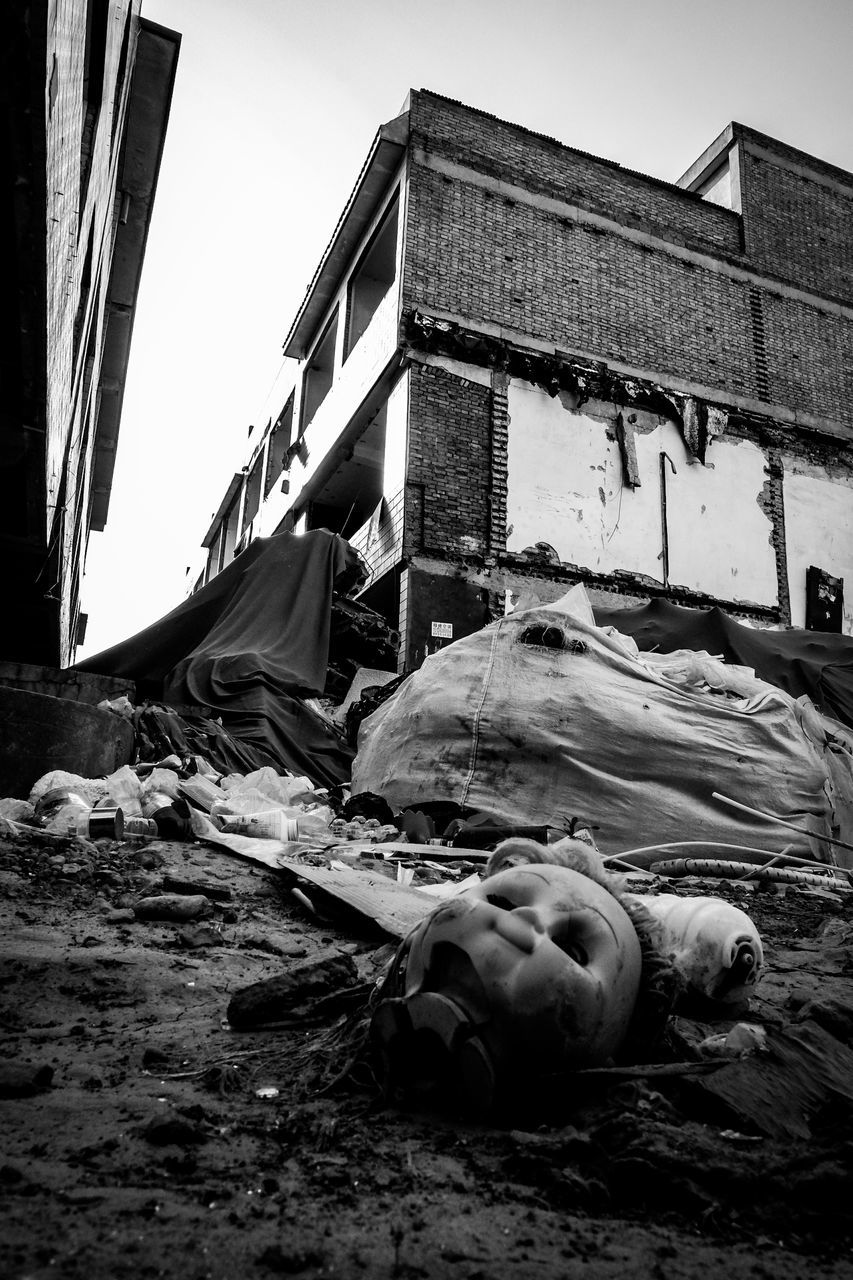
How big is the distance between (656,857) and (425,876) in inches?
69.2

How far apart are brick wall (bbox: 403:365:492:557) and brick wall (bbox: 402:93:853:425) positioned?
1152mm

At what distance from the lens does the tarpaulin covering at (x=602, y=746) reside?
4.91 metres

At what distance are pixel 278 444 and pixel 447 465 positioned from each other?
29.5 ft

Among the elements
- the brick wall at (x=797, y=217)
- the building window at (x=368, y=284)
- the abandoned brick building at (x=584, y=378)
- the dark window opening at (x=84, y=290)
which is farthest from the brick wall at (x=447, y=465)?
the brick wall at (x=797, y=217)

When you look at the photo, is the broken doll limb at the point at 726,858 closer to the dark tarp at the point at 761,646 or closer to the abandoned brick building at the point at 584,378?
the dark tarp at the point at 761,646

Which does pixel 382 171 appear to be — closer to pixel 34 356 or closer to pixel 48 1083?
pixel 34 356

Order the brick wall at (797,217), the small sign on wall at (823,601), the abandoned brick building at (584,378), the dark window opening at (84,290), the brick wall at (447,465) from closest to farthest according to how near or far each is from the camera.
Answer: the dark window opening at (84,290)
the brick wall at (447,465)
the abandoned brick building at (584,378)
the small sign on wall at (823,601)
the brick wall at (797,217)

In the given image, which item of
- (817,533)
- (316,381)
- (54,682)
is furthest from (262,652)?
(316,381)

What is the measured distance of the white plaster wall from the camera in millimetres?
11023

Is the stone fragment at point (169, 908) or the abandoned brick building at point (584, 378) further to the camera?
the abandoned brick building at point (584, 378)

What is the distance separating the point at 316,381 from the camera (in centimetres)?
1638

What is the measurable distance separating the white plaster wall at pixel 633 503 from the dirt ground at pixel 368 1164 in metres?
9.44

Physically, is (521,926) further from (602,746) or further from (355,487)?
(355,487)

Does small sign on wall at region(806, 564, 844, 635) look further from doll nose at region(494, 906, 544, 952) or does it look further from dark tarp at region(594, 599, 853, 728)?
doll nose at region(494, 906, 544, 952)
